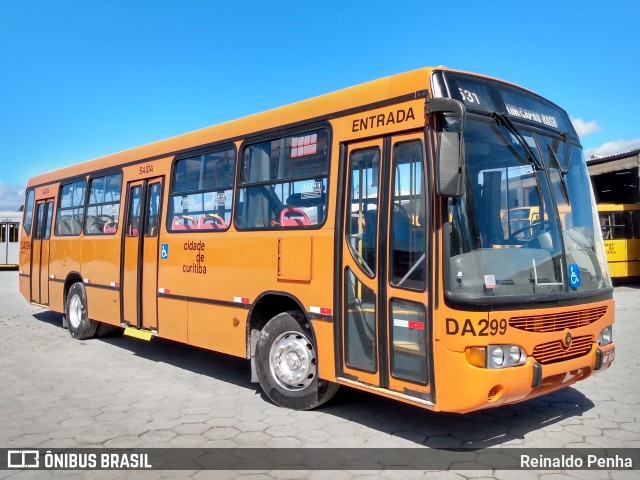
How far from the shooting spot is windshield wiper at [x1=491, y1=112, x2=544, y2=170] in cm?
450

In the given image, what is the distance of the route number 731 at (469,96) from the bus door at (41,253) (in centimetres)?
921

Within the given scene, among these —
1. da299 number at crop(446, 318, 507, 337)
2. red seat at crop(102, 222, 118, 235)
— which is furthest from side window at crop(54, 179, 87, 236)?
da299 number at crop(446, 318, 507, 337)

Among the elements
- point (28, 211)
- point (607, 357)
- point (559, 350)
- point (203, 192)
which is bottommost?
point (607, 357)

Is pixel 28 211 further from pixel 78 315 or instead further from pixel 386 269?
pixel 386 269

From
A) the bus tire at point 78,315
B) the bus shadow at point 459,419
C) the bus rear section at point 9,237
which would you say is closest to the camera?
the bus shadow at point 459,419

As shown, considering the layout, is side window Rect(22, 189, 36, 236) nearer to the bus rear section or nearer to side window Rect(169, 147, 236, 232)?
side window Rect(169, 147, 236, 232)

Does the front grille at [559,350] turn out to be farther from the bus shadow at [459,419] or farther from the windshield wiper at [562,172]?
the windshield wiper at [562,172]

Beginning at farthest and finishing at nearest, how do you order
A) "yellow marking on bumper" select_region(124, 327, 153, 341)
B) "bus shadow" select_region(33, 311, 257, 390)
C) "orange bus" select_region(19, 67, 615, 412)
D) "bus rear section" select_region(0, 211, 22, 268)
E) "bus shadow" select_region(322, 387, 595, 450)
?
"bus rear section" select_region(0, 211, 22, 268), "yellow marking on bumper" select_region(124, 327, 153, 341), "bus shadow" select_region(33, 311, 257, 390), "bus shadow" select_region(322, 387, 595, 450), "orange bus" select_region(19, 67, 615, 412)

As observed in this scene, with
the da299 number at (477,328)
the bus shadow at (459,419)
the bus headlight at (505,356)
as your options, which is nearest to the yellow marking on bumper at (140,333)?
the bus shadow at (459,419)

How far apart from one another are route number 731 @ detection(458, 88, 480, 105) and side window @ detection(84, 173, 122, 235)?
6046mm

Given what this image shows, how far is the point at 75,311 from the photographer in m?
9.92

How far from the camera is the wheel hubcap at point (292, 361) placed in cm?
541

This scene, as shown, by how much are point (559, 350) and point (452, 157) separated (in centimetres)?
185

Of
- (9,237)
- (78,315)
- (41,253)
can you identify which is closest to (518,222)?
(78,315)
